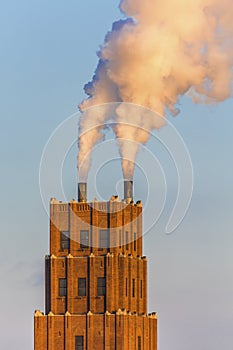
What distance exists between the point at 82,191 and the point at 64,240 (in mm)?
4407

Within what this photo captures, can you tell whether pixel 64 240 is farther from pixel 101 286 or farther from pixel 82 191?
pixel 101 286

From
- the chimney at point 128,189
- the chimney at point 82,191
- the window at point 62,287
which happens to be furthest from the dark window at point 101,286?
the chimney at point 128,189

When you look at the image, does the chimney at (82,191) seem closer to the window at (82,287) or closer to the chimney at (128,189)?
the chimney at (128,189)

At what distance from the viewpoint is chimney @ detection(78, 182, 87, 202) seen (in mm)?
178000

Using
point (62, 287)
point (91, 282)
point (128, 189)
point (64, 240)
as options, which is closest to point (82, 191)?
point (128, 189)

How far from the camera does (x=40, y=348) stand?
176 metres

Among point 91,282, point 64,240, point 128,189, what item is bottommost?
point 91,282

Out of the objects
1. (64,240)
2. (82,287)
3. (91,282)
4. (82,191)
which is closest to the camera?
(91,282)

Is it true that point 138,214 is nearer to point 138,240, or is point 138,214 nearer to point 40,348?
point 138,240

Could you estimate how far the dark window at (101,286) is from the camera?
582 ft

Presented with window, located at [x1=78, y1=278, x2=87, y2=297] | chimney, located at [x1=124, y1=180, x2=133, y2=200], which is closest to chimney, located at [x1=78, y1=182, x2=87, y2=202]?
chimney, located at [x1=124, y1=180, x2=133, y2=200]

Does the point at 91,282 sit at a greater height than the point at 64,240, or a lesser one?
lesser

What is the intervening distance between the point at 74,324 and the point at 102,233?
7856 millimetres

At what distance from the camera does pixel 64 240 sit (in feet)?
587
